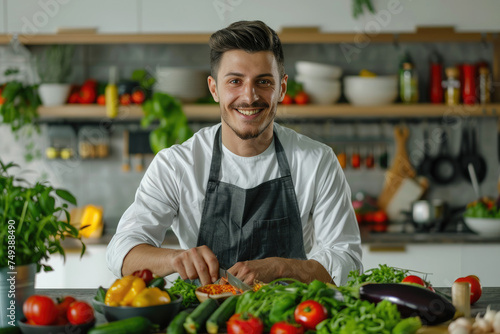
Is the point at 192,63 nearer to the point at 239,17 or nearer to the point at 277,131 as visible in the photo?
the point at 239,17

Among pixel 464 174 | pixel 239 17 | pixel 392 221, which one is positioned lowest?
pixel 392 221

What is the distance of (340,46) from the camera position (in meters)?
4.13

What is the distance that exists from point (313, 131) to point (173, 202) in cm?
218

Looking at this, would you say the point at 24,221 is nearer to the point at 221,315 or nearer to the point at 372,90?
the point at 221,315

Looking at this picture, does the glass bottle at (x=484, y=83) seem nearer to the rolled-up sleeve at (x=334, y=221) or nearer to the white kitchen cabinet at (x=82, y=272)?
the rolled-up sleeve at (x=334, y=221)

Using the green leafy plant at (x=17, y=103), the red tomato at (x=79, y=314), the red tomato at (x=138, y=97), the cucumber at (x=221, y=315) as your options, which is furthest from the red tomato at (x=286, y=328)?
the green leafy plant at (x=17, y=103)

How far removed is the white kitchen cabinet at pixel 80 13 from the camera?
12.1ft

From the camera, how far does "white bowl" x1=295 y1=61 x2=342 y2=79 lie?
3.85m

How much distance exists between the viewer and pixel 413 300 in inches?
52.5

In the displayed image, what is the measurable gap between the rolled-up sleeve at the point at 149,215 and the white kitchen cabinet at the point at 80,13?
5.87 feet

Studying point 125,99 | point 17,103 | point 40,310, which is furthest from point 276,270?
point 17,103

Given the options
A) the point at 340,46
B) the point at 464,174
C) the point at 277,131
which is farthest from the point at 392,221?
the point at 277,131

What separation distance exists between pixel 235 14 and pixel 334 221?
1965 millimetres

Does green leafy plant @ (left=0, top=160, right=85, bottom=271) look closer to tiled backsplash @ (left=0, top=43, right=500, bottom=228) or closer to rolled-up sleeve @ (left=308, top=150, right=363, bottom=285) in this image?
rolled-up sleeve @ (left=308, top=150, right=363, bottom=285)
